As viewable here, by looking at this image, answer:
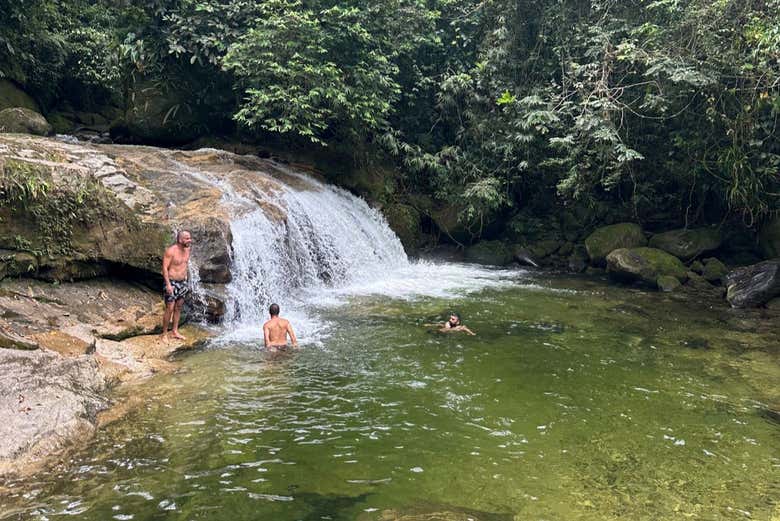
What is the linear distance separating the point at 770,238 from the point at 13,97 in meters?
19.2

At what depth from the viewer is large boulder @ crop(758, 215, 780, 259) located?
12.3 metres

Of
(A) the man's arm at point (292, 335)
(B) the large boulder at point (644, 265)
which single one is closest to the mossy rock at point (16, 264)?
(A) the man's arm at point (292, 335)

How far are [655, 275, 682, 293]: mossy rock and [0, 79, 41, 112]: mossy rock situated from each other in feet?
54.2

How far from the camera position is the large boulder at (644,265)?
41.1 ft

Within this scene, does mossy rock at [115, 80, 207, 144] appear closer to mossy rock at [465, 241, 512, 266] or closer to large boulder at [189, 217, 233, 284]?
large boulder at [189, 217, 233, 284]

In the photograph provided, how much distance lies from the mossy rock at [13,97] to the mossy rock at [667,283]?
16.5 metres

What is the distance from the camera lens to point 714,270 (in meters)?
12.8

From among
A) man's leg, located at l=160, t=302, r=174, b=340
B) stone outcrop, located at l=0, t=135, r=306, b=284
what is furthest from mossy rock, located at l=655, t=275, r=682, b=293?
man's leg, located at l=160, t=302, r=174, b=340

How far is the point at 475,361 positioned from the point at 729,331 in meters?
4.92

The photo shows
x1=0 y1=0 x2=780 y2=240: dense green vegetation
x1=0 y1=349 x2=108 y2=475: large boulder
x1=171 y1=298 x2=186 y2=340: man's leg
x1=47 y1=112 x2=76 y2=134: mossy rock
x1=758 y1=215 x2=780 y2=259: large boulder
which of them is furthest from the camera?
x1=47 y1=112 x2=76 y2=134: mossy rock

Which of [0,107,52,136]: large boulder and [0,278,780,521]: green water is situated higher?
[0,107,52,136]: large boulder

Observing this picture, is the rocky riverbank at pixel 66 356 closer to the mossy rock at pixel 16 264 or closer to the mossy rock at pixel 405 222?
the mossy rock at pixel 16 264

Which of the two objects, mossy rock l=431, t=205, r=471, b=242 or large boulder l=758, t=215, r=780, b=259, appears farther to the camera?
mossy rock l=431, t=205, r=471, b=242

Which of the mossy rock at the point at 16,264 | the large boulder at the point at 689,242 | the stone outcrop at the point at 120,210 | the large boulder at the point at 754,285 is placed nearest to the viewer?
the mossy rock at the point at 16,264
